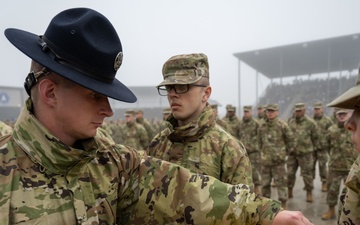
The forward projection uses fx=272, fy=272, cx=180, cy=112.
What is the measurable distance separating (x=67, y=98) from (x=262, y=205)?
0.91m

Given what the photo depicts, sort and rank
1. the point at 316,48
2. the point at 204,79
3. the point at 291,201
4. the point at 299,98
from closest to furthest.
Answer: the point at 204,79 → the point at 291,201 → the point at 316,48 → the point at 299,98

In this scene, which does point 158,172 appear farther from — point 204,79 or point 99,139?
point 204,79

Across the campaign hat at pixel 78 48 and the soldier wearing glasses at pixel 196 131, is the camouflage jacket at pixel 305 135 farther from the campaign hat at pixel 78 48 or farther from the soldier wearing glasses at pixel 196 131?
the campaign hat at pixel 78 48

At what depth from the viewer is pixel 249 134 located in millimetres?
8086

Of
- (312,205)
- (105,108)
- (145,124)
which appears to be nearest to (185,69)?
(105,108)

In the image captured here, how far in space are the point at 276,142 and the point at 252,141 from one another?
4.59ft

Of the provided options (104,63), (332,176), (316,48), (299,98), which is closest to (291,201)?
(332,176)

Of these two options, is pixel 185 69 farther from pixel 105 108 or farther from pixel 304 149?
pixel 304 149

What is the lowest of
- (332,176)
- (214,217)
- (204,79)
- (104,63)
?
(332,176)

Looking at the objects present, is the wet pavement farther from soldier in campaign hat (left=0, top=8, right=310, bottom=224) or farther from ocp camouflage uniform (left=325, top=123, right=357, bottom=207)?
soldier in campaign hat (left=0, top=8, right=310, bottom=224)

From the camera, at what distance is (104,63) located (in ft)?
3.81

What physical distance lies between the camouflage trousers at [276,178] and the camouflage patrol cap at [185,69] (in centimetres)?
461

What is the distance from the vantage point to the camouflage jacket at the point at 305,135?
6.80m

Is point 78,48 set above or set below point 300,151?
above
